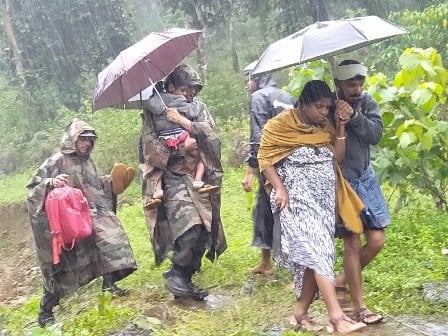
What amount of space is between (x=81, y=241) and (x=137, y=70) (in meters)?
1.49

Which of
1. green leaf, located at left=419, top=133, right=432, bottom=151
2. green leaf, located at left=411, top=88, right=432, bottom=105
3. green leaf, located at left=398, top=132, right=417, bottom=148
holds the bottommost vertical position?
green leaf, located at left=419, top=133, right=432, bottom=151

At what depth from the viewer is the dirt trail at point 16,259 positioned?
394 inches

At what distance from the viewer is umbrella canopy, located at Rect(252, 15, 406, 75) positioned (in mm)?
4004

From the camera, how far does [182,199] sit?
5.49m

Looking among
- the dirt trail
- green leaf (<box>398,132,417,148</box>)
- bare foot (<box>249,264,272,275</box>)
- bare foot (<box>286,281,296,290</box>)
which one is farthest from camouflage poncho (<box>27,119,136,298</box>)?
the dirt trail

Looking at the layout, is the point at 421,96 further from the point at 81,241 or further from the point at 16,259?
the point at 16,259

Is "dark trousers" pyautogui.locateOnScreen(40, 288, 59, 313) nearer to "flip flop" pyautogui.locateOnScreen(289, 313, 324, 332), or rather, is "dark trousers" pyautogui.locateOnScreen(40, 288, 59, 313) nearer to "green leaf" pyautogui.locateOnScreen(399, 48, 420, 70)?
"flip flop" pyautogui.locateOnScreen(289, 313, 324, 332)

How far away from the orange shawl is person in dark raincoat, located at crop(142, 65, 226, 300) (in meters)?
1.30

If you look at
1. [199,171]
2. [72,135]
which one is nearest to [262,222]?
[199,171]

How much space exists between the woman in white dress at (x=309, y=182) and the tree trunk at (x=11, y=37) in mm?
17444

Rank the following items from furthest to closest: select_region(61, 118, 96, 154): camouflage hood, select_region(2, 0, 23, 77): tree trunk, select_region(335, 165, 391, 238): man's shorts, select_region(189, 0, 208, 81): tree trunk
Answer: select_region(2, 0, 23, 77): tree trunk
select_region(189, 0, 208, 81): tree trunk
select_region(61, 118, 96, 154): camouflage hood
select_region(335, 165, 391, 238): man's shorts

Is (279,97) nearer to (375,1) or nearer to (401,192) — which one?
(401,192)

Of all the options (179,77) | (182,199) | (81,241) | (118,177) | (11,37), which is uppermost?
(11,37)

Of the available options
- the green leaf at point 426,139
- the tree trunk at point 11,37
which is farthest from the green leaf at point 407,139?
the tree trunk at point 11,37
